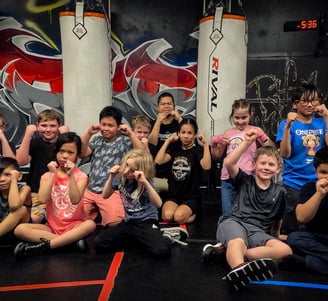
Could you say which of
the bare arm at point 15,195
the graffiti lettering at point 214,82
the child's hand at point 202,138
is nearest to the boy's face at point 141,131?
the child's hand at point 202,138

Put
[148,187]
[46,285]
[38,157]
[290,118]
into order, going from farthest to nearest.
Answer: [38,157]
[290,118]
[148,187]
[46,285]

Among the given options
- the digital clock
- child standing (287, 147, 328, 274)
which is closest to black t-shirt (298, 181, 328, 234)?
child standing (287, 147, 328, 274)

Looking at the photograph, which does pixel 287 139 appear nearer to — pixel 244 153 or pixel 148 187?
pixel 244 153

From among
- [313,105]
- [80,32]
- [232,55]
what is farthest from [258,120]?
[80,32]

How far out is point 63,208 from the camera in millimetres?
2816

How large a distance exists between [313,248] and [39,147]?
244cm

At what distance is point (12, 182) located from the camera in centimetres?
269

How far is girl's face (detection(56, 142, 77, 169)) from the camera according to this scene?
→ 2.81m

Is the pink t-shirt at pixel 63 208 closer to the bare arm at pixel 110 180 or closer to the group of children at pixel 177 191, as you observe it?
the group of children at pixel 177 191

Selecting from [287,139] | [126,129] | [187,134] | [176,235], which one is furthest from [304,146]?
[126,129]

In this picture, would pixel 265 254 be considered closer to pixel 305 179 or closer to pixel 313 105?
pixel 305 179

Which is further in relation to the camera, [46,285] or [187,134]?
[187,134]

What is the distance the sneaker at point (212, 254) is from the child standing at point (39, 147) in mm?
1575

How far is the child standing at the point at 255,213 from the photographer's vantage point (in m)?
2.38
